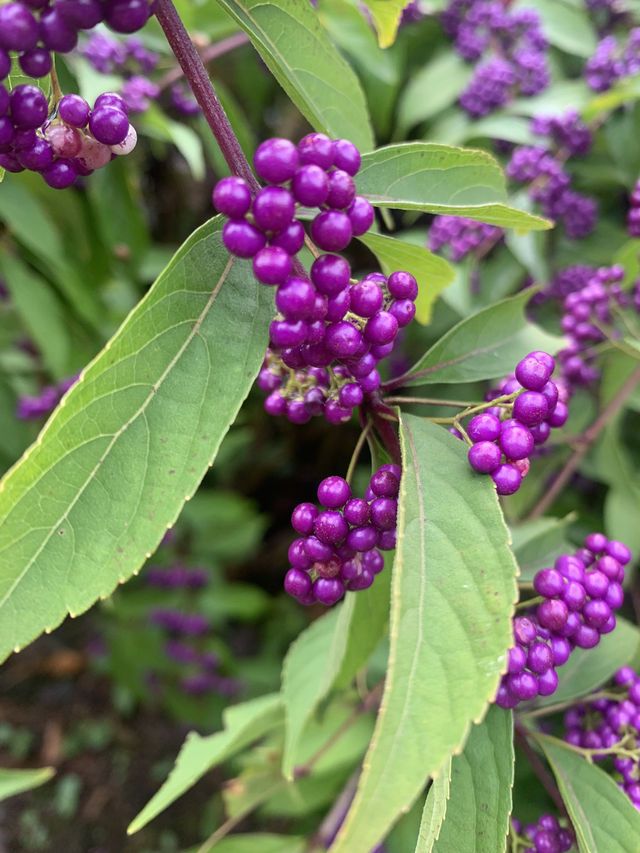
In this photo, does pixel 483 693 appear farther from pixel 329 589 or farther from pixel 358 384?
pixel 358 384

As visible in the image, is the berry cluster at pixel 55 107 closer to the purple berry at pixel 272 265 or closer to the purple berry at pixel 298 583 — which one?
the purple berry at pixel 272 265

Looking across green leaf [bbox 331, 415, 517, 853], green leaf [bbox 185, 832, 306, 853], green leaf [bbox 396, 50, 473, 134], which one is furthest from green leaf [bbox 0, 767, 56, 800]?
green leaf [bbox 396, 50, 473, 134]

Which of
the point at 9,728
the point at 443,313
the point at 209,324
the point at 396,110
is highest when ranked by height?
the point at 209,324

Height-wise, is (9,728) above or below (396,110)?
below

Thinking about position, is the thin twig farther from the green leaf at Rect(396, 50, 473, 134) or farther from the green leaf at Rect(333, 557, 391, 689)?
the green leaf at Rect(396, 50, 473, 134)

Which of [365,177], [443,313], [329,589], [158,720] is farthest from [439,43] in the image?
[158,720]

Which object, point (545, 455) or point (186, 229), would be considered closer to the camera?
point (545, 455)

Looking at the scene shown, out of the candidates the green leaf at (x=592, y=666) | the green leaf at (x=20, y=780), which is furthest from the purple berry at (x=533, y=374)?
the green leaf at (x=20, y=780)
